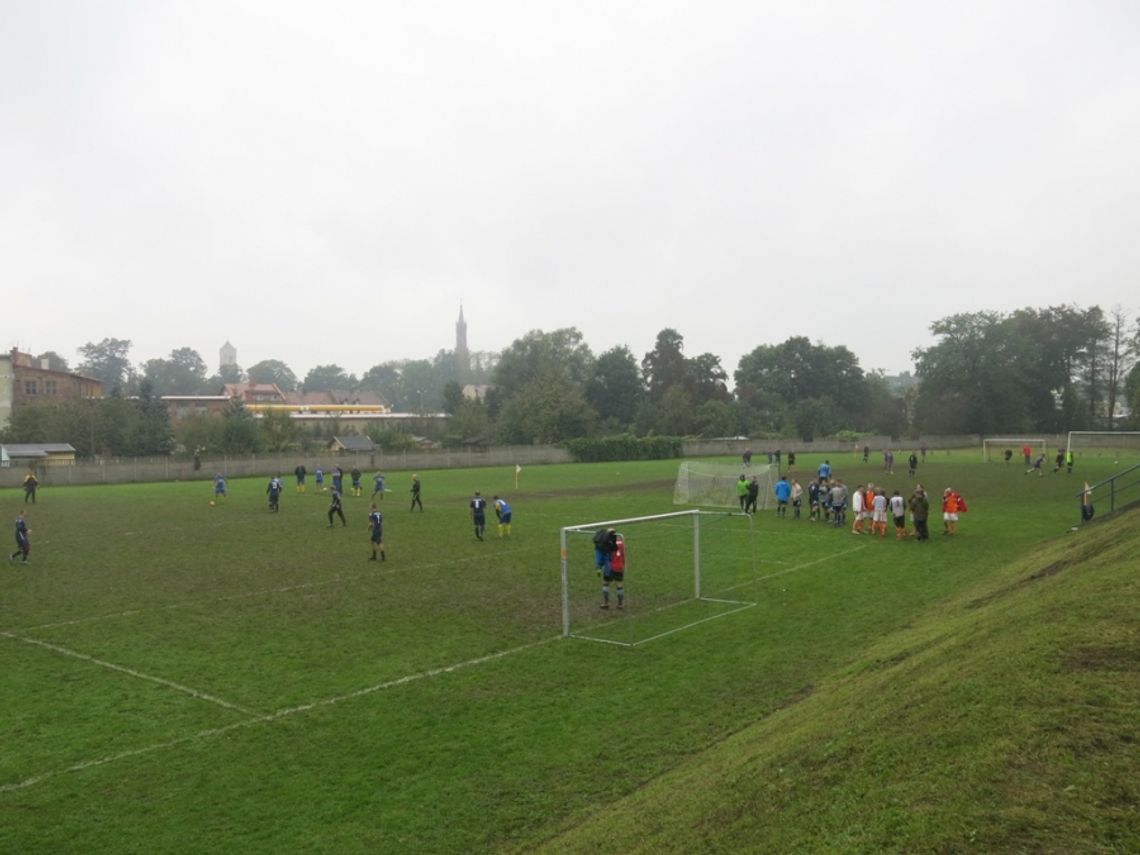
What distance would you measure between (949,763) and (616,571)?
11.2m

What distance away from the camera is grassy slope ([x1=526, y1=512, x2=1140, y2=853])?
556cm

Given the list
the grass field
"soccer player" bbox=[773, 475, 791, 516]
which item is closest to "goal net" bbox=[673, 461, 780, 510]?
"soccer player" bbox=[773, 475, 791, 516]

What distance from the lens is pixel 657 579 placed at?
21031 mm

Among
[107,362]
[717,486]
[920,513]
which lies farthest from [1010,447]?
[107,362]

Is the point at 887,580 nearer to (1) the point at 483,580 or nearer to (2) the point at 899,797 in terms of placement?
(1) the point at 483,580

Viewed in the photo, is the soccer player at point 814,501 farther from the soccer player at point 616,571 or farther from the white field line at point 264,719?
the white field line at point 264,719

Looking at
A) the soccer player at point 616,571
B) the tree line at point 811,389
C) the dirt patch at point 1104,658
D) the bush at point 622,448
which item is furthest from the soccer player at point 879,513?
the tree line at point 811,389

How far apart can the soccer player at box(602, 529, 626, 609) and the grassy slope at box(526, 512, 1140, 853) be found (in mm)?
6607

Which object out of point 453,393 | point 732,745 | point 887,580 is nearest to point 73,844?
point 732,745

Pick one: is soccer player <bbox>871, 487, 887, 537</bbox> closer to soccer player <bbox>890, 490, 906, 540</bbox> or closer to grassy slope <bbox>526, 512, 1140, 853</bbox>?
soccer player <bbox>890, 490, 906, 540</bbox>

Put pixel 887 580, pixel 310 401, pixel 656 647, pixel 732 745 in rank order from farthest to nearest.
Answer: pixel 310 401, pixel 887 580, pixel 656 647, pixel 732 745

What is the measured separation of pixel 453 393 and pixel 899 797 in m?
134

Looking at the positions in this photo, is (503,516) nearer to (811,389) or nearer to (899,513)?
(899,513)

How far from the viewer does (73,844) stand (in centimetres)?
826
